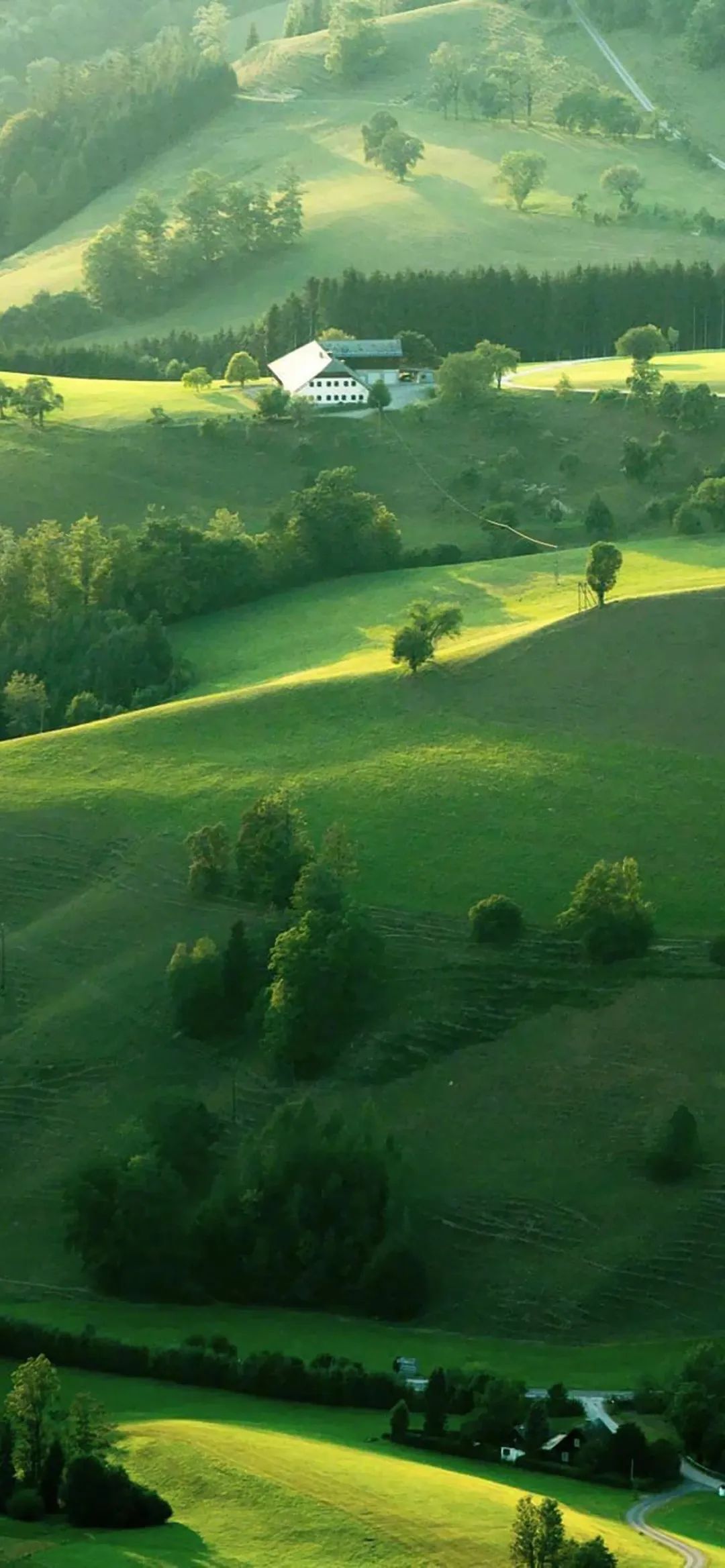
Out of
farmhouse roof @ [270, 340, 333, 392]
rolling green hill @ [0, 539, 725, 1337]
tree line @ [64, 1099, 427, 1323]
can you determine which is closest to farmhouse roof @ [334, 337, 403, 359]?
farmhouse roof @ [270, 340, 333, 392]

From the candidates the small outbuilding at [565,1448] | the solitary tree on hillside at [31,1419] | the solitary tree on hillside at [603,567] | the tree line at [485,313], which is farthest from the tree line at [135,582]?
the small outbuilding at [565,1448]

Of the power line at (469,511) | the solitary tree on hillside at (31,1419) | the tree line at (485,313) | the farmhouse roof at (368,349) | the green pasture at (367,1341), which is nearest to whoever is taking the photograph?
the solitary tree on hillside at (31,1419)

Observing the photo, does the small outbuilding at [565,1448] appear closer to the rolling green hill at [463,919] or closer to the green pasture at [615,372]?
the rolling green hill at [463,919]

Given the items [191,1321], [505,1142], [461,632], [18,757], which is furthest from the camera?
[461,632]

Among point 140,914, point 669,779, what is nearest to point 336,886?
point 140,914

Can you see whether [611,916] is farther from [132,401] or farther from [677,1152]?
[132,401]

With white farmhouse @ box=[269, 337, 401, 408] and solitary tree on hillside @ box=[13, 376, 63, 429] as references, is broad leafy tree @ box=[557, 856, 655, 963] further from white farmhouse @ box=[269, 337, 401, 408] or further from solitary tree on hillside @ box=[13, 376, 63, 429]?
solitary tree on hillside @ box=[13, 376, 63, 429]

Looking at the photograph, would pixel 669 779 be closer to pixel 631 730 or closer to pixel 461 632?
pixel 631 730
